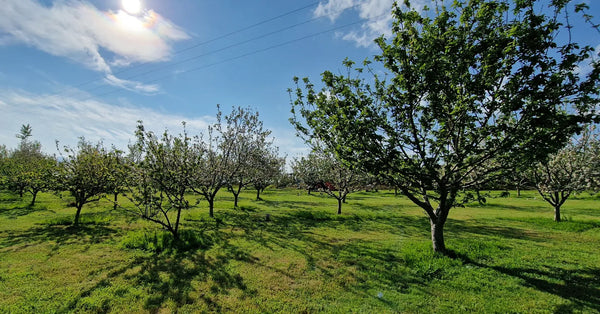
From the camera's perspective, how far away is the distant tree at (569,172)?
1664 centimetres

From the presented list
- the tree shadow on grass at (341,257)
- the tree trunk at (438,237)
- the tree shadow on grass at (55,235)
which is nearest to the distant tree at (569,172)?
the tree shadow on grass at (341,257)

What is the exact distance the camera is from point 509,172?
8211mm

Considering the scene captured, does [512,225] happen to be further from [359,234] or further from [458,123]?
[458,123]

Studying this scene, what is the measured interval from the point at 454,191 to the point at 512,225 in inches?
514

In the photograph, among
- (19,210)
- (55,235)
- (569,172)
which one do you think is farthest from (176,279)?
(569,172)

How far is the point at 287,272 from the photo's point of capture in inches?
330

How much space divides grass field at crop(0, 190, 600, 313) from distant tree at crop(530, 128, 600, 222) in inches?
140

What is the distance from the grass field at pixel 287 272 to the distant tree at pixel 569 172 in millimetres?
3563

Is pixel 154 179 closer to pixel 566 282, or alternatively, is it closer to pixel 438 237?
pixel 438 237

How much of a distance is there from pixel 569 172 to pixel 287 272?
21.3 meters

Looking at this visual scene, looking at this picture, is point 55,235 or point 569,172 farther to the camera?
point 569,172

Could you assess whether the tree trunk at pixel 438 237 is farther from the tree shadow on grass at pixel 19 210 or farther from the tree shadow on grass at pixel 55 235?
the tree shadow on grass at pixel 19 210

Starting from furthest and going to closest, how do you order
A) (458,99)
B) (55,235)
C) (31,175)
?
(31,175), (55,235), (458,99)

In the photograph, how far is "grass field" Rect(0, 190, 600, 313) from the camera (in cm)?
622
